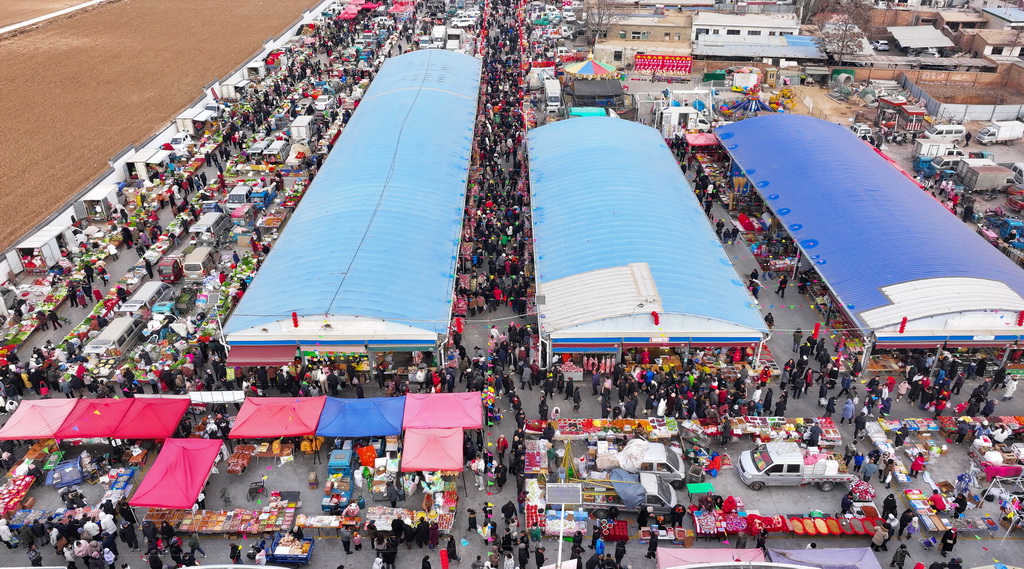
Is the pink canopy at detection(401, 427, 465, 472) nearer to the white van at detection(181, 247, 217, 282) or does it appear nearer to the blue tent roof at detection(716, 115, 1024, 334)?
the blue tent roof at detection(716, 115, 1024, 334)

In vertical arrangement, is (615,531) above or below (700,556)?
below

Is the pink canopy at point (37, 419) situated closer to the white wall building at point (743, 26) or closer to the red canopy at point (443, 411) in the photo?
the red canopy at point (443, 411)

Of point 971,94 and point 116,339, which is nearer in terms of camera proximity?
point 116,339

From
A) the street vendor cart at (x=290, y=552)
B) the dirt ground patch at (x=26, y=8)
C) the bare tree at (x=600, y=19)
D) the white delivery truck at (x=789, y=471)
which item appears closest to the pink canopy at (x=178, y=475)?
the street vendor cart at (x=290, y=552)

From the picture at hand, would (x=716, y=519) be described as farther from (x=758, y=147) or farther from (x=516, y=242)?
(x=758, y=147)

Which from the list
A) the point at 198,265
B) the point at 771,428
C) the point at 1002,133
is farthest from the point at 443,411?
the point at 1002,133

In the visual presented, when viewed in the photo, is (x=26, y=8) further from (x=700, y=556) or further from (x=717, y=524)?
(x=700, y=556)
